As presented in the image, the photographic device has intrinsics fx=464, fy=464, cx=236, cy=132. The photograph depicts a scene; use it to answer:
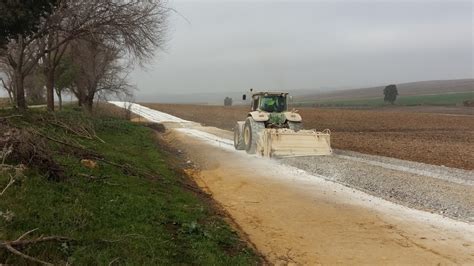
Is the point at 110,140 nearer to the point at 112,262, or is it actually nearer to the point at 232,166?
the point at 232,166

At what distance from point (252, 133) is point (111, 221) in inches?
531

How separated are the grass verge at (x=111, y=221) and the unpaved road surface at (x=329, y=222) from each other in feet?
2.96

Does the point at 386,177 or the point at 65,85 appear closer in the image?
the point at 386,177

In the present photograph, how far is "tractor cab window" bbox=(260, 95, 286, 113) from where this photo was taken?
2241 centimetres

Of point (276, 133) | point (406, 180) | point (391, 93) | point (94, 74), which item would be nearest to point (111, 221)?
point (406, 180)

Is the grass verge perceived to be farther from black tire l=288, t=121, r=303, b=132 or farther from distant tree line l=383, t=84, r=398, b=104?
distant tree line l=383, t=84, r=398, b=104

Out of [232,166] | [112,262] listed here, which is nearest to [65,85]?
[232,166]

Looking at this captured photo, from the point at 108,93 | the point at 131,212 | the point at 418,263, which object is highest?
the point at 108,93

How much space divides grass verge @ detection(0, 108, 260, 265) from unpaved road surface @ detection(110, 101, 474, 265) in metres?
0.90

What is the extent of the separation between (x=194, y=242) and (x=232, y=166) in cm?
987

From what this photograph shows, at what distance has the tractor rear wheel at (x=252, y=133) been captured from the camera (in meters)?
20.8

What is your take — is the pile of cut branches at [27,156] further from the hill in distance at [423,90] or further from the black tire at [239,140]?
the hill in distance at [423,90]

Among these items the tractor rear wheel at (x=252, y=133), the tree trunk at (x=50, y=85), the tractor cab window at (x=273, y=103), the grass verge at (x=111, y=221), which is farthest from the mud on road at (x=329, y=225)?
the tree trunk at (x=50, y=85)

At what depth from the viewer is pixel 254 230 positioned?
1005cm
